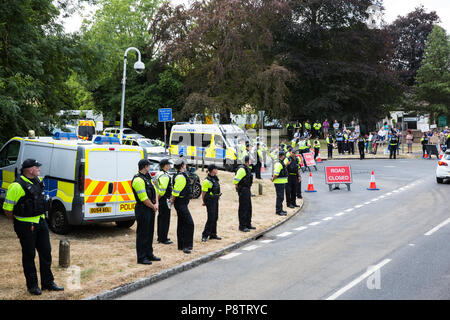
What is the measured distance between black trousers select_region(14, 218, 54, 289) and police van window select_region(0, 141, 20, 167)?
6662mm

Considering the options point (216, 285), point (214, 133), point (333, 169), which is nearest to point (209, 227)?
point (216, 285)


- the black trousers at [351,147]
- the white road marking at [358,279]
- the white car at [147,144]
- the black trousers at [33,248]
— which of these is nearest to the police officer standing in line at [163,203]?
the black trousers at [33,248]

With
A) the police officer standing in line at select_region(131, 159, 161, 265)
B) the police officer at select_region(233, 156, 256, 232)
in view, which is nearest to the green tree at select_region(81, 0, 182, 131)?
the police officer at select_region(233, 156, 256, 232)

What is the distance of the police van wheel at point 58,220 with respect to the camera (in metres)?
12.6

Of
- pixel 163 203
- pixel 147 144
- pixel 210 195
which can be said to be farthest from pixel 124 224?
pixel 147 144

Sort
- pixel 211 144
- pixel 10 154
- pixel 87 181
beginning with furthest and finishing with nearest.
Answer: pixel 211 144, pixel 10 154, pixel 87 181

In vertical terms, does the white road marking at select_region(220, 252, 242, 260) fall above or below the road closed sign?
below

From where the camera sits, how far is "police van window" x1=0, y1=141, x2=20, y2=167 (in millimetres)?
14521

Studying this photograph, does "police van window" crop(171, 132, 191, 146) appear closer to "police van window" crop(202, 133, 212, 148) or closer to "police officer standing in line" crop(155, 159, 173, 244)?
"police van window" crop(202, 133, 212, 148)

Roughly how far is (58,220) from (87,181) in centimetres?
135

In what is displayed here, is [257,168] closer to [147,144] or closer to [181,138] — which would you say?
[181,138]

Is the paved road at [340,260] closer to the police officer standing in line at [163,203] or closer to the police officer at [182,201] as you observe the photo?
the police officer at [182,201]

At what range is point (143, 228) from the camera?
10.1 metres

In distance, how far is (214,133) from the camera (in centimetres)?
2700
